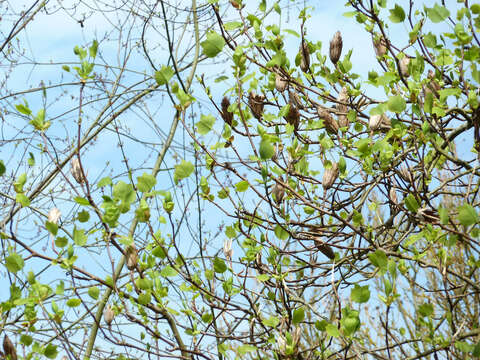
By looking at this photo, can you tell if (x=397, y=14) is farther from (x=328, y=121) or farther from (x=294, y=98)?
(x=294, y=98)

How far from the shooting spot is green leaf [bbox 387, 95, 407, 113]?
48.4 inches

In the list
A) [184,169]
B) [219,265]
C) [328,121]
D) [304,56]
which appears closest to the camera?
[184,169]

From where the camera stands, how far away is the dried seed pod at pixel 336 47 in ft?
5.99

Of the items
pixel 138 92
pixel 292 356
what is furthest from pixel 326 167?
pixel 138 92

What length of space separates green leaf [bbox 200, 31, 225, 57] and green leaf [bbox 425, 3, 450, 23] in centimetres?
53

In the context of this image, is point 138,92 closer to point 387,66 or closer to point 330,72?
point 330,72

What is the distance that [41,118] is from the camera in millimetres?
1316

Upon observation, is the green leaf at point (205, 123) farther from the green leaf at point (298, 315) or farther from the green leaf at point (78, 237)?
the green leaf at point (298, 315)

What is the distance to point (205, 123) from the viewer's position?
4.32 feet

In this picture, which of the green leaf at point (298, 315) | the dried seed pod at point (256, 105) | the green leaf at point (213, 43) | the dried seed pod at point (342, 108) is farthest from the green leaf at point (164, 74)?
the dried seed pod at point (342, 108)

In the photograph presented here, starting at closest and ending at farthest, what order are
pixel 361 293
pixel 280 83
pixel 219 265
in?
pixel 361 293 < pixel 219 265 < pixel 280 83

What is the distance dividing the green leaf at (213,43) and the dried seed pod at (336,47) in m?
0.72

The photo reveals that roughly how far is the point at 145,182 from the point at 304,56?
0.94 m

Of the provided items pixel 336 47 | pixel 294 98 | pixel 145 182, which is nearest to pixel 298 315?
pixel 145 182
